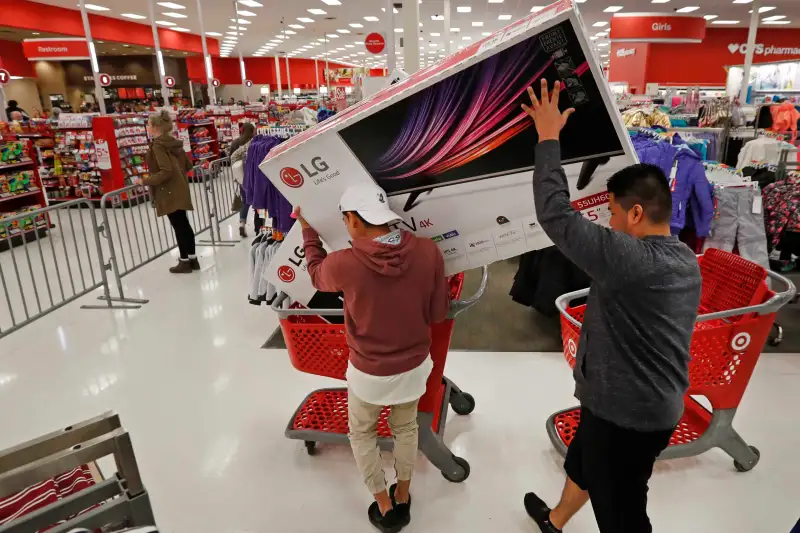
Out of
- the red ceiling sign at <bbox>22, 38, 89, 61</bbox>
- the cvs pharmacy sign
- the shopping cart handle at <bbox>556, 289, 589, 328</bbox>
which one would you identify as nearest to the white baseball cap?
the shopping cart handle at <bbox>556, 289, 589, 328</bbox>

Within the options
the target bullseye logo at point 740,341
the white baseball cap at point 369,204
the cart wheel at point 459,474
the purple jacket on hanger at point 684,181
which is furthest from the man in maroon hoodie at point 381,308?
the purple jacket on hanger at point 684,181

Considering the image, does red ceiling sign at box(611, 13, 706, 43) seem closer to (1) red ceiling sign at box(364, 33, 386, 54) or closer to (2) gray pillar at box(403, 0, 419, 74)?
(1) red ceiling sign at box(364, 33, 386, 54)

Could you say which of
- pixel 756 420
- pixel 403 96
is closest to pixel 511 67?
pixel 403 96

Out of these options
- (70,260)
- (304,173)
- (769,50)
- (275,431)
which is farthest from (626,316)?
(769,50)

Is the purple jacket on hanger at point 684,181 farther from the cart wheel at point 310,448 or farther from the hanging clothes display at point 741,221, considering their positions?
the cart wheel at point 310,448

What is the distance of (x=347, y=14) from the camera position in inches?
673

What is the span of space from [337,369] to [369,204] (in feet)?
3.46

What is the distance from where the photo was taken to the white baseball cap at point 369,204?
1.80m

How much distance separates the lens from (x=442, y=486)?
8.64 feet

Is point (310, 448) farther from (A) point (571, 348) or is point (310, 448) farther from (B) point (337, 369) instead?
A: (A) point (571, 348)

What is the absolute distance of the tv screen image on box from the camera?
1573 millimetres

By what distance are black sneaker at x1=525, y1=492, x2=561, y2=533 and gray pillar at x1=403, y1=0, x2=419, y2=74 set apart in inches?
A: 190

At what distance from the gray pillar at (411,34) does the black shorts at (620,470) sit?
5051 mm

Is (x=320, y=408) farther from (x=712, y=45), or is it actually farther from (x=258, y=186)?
(x=712, y=45)
